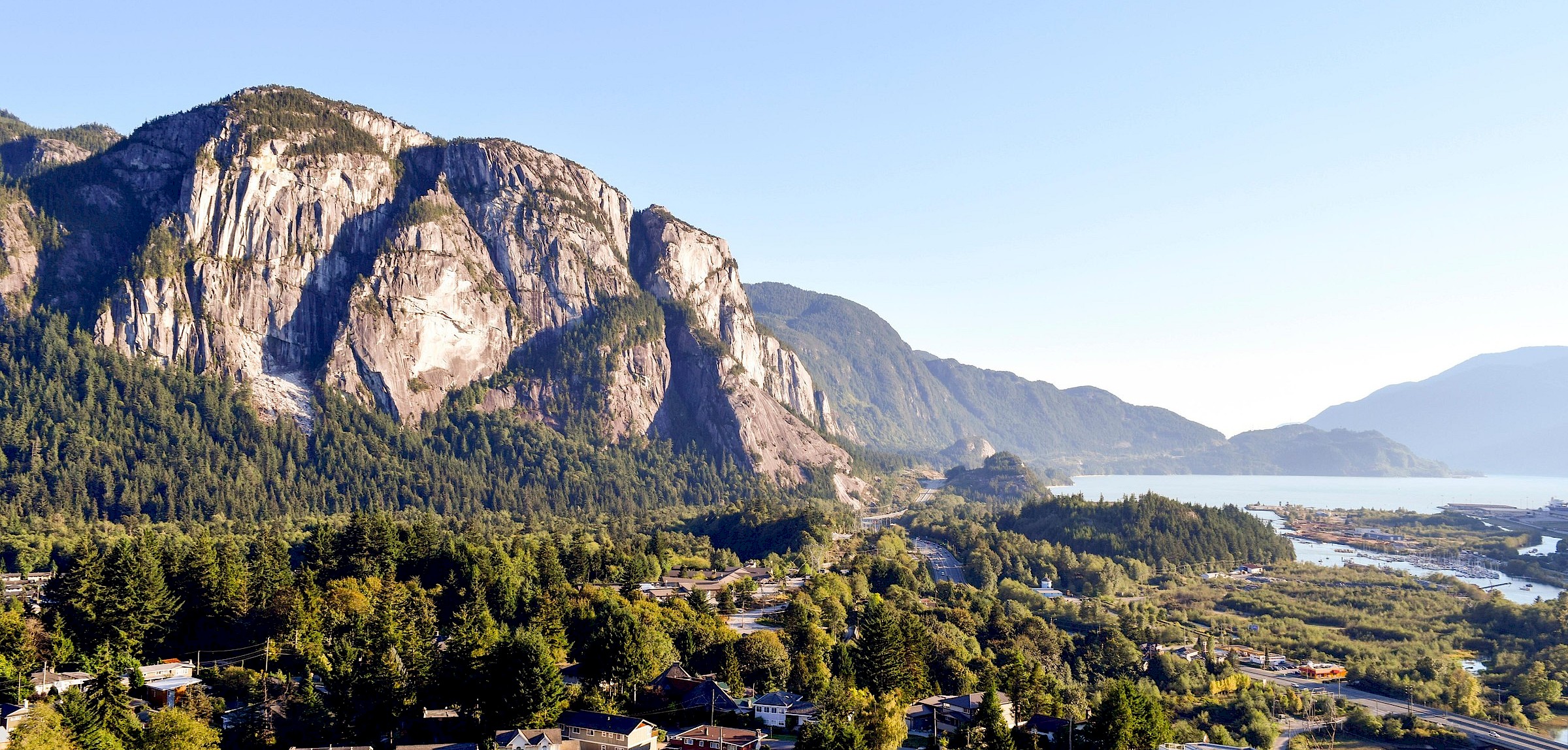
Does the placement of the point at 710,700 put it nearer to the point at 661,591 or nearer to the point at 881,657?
the point at 881,657

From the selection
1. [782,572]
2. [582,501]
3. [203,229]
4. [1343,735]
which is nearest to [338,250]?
[203,229]

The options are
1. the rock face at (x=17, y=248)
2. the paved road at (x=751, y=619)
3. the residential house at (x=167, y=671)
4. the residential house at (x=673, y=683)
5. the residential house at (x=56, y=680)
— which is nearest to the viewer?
the residential house at (x=56, y=680)

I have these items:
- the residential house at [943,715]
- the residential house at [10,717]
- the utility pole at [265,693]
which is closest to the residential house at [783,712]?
the residential house at [943,715]

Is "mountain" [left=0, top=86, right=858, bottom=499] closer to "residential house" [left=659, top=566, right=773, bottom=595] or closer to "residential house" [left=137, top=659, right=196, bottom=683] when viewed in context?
"residential house" [left=659, top=566, right=773, bottom=595]

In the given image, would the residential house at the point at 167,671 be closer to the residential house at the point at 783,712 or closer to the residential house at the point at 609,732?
the residential house at the point at 609,732

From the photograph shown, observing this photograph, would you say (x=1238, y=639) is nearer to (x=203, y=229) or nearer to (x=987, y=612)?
(x=987, y=612)


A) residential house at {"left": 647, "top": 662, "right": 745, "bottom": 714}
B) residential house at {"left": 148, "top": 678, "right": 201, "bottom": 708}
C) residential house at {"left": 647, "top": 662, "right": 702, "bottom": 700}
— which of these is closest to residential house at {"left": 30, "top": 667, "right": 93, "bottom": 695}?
residential house at {"left": 148, "top": 678, "right": 201, "bottom": 708}
